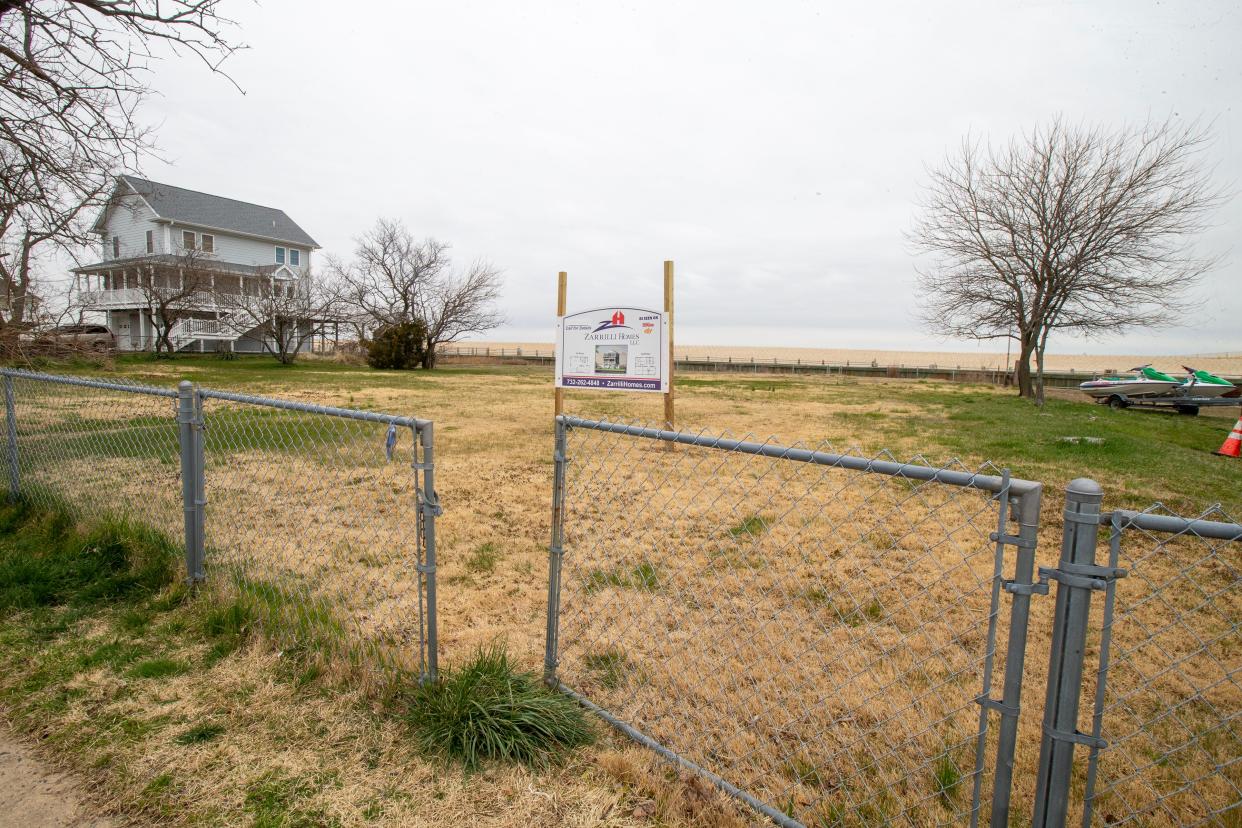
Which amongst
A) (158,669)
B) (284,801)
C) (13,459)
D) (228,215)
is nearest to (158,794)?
(284,801)

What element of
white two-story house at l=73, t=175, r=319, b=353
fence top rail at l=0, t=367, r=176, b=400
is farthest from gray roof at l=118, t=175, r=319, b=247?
fence top rail at l=0, t=367, r=176, b=400

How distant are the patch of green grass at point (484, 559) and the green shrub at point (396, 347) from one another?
31747 millimetres

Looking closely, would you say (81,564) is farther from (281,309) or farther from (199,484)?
(281,309)

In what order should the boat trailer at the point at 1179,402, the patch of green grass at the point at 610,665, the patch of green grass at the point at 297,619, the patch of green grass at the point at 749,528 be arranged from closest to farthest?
the patch of green grass at the point at 610,665 → the patch of green grass at the point at 297,619 → the patch of green grass at the point at 749,528 → the boat trailer at the point at 1179,402

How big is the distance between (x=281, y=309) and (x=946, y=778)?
3612cm

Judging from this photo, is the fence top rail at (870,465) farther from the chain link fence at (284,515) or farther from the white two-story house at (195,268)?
the white two-story house at (195,268)

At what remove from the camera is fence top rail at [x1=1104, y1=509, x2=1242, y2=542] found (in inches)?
53.5

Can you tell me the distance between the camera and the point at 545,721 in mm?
2566

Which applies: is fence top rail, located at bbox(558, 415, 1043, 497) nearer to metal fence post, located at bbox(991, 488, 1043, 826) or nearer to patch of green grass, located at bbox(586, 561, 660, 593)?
metal fence post, located at bbox(991, 488, 1043, 826)

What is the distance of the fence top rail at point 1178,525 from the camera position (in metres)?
1.36

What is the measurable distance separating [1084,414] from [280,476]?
Answer: 1822cm

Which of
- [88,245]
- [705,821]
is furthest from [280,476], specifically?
[705,821]

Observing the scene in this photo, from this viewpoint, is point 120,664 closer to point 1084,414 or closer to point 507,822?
point 507,822

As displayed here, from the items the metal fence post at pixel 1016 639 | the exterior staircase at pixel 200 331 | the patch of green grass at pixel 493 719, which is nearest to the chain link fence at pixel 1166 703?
the metal fence post at pixel 1016 639
